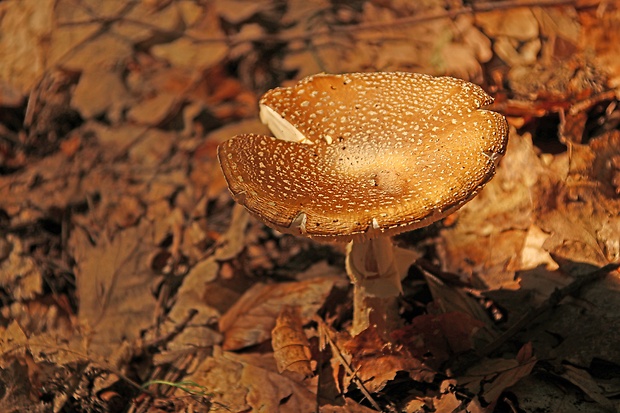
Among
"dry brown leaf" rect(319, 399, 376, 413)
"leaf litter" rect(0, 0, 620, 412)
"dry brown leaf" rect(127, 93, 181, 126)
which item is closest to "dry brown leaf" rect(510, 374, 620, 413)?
"leaf litter" rect(0, 0, 620, 412)

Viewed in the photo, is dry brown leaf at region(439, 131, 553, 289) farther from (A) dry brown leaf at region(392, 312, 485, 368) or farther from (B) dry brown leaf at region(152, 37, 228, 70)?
(B) dry brown leaf at region(152, 37, 228, 70)

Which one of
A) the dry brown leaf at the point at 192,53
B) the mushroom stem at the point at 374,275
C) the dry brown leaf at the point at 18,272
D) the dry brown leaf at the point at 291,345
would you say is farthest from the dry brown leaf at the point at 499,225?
the dry brown leaf at the point at 192,53

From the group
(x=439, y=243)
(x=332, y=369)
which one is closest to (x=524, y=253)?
(x=439, y=243)

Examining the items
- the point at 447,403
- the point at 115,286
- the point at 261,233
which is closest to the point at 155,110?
the point at 261,233

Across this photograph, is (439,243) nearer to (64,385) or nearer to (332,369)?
(332,369)

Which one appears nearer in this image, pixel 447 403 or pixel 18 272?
pixel 447 403

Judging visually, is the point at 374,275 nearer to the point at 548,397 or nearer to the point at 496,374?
the point at 496,374
